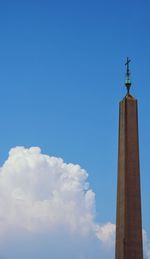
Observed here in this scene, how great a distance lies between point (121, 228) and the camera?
109 feet

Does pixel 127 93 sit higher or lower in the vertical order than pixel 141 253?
higher

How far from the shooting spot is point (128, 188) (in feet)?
110

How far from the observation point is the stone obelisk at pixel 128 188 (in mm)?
32781

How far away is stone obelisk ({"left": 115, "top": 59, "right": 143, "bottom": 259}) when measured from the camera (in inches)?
1291

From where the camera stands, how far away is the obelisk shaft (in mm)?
32781

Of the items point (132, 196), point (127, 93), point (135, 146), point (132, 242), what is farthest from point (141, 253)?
point (127, 93)

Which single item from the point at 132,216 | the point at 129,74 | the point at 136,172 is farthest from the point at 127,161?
the point at 129,74

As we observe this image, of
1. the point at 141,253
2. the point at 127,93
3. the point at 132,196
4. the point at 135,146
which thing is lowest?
the point at 141,253

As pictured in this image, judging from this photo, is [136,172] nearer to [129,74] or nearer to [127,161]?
[127,161]

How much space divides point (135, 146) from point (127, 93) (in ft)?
10.3

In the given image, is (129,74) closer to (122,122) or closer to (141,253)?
(122,122)

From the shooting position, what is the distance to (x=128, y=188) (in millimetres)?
33500

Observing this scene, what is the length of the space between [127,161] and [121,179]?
967 millimetres

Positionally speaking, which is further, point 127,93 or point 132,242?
point 127,93
